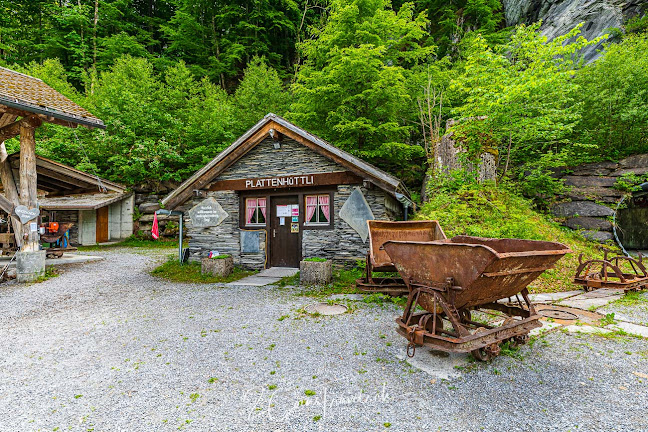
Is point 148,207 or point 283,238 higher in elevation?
point 148,207

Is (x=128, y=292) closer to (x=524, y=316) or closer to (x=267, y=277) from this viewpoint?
(x=267, y=277)

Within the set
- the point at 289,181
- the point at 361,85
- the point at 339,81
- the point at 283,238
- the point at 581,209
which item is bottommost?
the point at 283,238

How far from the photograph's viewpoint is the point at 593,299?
18.4 feet

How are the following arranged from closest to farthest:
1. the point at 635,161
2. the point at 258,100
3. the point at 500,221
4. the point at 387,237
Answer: the point at 387,237 < the point at 500,221 < the point at 635,161 < the point at 258,100

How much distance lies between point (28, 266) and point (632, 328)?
41.9ft

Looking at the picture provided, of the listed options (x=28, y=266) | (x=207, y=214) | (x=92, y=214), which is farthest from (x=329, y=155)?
(x=92, y=214)

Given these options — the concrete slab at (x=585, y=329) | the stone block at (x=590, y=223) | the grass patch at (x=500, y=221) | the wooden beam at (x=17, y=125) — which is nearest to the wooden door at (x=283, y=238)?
the grass patch at (x=500, y=221)

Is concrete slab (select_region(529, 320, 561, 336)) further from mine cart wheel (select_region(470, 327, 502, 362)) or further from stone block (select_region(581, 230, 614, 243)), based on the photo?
stone block (select_region(581, 230, 614, 243))

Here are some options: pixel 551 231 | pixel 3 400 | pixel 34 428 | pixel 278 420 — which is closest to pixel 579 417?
pixel 278 420

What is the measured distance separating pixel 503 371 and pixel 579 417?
30.7 inches

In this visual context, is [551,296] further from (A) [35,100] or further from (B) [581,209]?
(A) [35,100]

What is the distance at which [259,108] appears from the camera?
1958 centimetres

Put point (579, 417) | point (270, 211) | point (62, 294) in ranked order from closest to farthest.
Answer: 1. point (579, 417)
2. point (62, 294)
3. point (270, 211)

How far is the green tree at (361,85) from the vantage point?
11.3 metres
